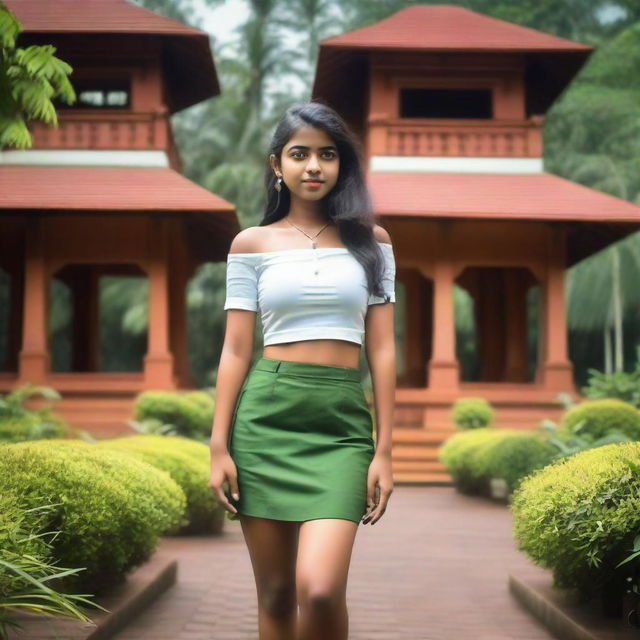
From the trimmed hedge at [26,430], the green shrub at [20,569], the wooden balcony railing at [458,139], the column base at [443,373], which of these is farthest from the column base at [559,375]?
the green shrub at [20,569]

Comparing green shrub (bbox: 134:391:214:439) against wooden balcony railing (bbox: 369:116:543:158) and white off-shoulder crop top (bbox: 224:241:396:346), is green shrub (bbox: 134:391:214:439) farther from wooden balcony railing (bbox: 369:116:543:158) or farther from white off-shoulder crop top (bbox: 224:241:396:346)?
white off-shoulder crop top (bbox: 224:241:396:346)

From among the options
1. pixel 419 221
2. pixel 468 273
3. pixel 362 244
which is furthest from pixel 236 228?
pixel 362 244

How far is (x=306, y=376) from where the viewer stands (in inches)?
114

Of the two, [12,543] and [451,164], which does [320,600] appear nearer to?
[12,543]

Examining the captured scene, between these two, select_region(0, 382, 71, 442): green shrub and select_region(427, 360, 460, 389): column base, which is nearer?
select_region(0, 382, 71, 442): green shrub

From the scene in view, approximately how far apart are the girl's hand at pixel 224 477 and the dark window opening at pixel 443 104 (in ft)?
50.1

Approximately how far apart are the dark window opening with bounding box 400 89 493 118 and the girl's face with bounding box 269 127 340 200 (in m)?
14.8

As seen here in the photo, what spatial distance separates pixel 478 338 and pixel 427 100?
15.7ft

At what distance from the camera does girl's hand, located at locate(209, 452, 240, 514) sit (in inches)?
115

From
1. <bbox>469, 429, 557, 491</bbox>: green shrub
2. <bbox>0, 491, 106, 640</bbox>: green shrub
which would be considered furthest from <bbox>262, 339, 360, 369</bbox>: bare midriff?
<bbox>469, 429, 557, 491</bbox>: green shrub

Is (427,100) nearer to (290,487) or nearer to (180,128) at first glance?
(180,128)

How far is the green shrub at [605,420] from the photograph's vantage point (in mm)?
9916

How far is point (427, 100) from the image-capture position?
60.3 ft

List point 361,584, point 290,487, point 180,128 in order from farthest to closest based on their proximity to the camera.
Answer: point 180,128, point 361,584, point 290,487
